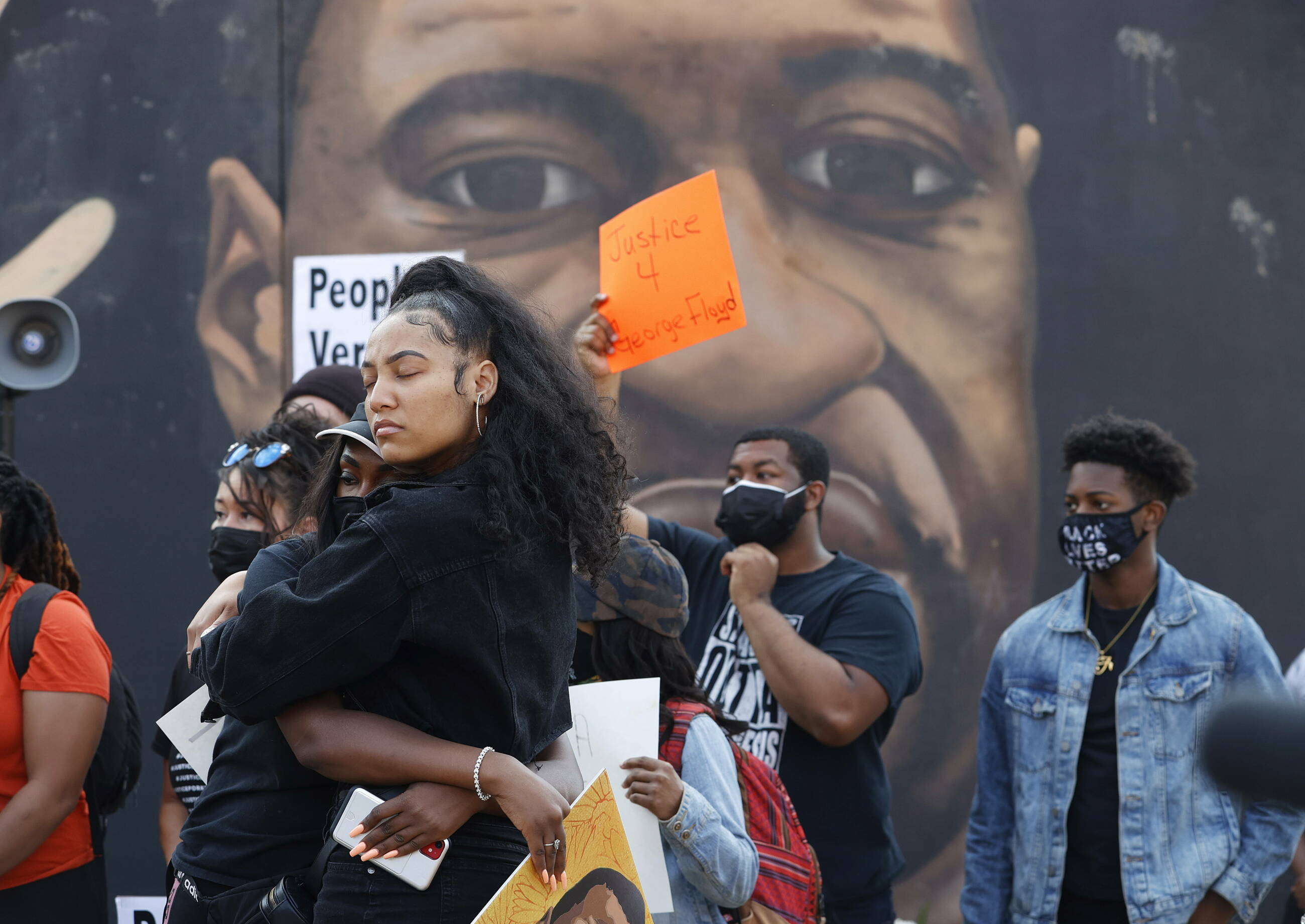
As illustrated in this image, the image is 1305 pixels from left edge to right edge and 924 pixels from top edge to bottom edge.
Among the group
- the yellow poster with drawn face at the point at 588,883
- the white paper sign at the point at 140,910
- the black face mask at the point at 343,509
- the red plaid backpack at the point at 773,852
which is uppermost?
the black face mask at the point at 343,509

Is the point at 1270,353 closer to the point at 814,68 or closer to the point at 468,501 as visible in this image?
the point at 814,68

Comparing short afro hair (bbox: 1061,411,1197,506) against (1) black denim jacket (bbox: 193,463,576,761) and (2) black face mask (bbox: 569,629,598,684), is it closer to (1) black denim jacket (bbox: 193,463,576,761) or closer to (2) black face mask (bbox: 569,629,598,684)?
(2) black face mask (bbox: 569,629,598,684)

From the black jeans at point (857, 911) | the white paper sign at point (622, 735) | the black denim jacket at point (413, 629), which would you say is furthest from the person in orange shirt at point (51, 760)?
the black jeans at point (857, 911)

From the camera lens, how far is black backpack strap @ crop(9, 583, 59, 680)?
3154 millimetres

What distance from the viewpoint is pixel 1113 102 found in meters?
5.50

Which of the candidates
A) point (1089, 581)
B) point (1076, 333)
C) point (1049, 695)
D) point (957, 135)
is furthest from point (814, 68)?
point (1049, 695)

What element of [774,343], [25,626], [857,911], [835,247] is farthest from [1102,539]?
[25,626]

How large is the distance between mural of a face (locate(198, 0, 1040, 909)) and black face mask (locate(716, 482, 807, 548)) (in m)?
1.46

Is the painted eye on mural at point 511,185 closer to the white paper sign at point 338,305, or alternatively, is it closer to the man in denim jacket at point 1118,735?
the white paper sign at point 338,305

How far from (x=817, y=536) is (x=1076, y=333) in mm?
2072

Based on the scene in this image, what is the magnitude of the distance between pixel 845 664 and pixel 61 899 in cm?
226

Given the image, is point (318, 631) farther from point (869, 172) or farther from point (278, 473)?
point (869, 172)

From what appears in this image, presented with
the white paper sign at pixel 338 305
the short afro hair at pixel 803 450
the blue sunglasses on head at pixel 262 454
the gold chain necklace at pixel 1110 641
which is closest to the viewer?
the blue sunglasses on head at pixel 262 454

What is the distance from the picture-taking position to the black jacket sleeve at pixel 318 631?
64.1 inches
